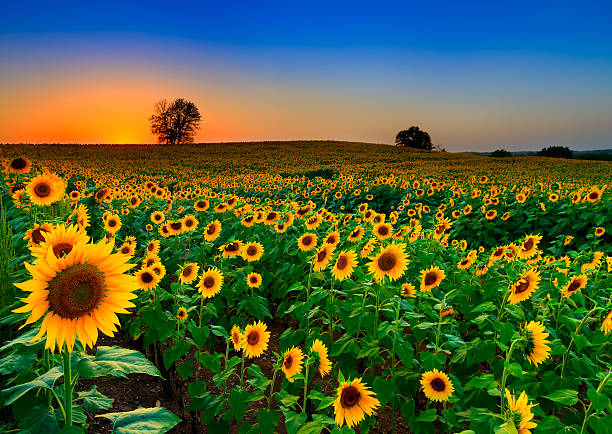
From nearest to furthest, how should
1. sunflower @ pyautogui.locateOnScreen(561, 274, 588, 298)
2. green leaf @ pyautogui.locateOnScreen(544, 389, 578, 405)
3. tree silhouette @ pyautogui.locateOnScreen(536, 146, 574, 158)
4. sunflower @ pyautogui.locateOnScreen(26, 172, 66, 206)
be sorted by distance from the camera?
green leaf @ pyautogui.locateOnScreen(544, 389, 578, 405) < sunflower @ pyautogui.locateOnScreen(561, 274, 588, 298) < sunflower @ pyautogui.locateOnScreen(26, 172, 66, 206) < tree silhouette @ pyautogui.locateOnScreen(536, 146, 574, 158)

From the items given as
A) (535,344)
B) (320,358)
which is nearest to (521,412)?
(535,344)

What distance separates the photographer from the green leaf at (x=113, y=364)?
5.03 feet

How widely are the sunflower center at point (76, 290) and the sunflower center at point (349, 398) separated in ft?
3.92

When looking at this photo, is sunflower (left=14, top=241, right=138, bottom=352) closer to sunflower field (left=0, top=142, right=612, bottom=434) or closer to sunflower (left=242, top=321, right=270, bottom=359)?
sunflower field (left=0, top=142, right=612, bottom=434)

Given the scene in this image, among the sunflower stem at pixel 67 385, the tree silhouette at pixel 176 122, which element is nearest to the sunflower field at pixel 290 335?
the sunflower stem at pixel 67 385

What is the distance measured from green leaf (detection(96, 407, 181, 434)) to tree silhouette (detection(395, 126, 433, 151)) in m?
87.9

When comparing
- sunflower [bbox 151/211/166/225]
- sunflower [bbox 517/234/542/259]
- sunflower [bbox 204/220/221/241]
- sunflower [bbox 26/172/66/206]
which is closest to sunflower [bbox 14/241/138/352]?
sunflower [bbox 204/220/221/241]

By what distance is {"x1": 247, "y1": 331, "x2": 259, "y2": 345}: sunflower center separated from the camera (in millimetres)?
2620

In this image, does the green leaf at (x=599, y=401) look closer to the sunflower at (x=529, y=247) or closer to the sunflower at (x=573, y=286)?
the sunflower at (x=573, y=286)

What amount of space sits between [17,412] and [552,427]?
2.65 m

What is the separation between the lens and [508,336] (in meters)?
2.38

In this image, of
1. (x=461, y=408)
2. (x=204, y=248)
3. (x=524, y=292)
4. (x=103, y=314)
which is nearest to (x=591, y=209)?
(x=524, y=292)

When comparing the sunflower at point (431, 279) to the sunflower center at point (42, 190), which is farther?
the sunflower center at point (42, 190)

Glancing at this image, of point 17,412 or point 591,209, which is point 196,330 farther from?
point 591,209
